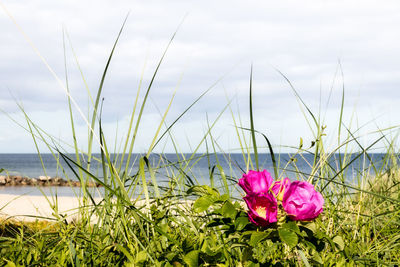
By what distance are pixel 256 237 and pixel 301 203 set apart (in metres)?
0.16

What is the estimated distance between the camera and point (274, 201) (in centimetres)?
114

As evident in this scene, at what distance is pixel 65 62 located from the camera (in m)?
2.03

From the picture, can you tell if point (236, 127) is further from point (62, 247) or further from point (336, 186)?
point (62, 247)

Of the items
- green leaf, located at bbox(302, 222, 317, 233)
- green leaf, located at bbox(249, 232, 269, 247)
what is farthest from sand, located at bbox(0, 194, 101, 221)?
green leaf, located at bbox(302, 222, 317, 233)

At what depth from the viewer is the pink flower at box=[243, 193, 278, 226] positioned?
1.15 metres

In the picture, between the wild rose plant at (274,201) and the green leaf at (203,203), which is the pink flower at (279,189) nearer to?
the wild rose plant at (274,201)

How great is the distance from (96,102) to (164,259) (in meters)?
0.74

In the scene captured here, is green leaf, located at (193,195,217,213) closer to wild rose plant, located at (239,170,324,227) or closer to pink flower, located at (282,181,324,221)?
wild rose plant, located at (239,170,324,227)

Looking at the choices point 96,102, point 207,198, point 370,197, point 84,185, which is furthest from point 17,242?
point 370,197

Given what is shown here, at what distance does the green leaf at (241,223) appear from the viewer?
3.87ft

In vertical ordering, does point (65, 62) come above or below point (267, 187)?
above

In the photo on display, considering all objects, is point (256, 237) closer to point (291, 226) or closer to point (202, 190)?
point (291, 226)

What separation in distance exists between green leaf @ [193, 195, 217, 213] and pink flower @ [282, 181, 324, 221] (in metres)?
0.22

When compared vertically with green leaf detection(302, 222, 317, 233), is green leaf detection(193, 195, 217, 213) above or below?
above
